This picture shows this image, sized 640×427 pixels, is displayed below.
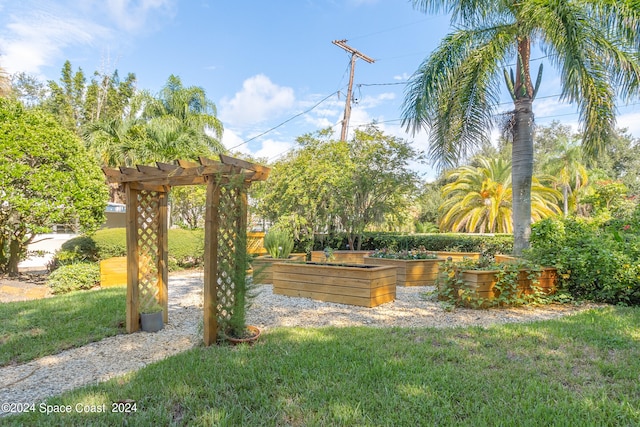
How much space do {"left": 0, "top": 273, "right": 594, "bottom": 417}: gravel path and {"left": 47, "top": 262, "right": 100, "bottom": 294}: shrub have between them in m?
1.86

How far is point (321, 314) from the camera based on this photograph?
474cm

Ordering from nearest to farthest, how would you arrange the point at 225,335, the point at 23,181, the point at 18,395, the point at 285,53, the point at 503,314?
the point at 18,395
the point at 225,335
the point at 503,314
the point at 23,181
the point at 285,53

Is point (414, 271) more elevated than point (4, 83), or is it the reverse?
point (4, 83)

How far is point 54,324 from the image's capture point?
4148mm

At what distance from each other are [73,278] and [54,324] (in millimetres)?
3338

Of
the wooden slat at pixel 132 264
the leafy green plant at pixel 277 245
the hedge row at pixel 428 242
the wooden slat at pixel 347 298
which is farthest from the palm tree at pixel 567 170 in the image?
the wooden slat at pixel 132 264

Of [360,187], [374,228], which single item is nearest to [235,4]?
[360,187]

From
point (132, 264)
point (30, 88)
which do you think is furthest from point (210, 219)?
point (30, 88)

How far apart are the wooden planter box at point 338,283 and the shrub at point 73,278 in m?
3.93

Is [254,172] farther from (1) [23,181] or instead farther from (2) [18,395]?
(1) [23,181]

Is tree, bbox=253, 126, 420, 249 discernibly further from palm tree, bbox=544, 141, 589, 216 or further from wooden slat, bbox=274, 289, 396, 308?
palm tree, bbox=544, 141, 589, 216

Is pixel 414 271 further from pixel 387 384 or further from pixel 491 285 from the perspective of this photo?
pixel 387 384

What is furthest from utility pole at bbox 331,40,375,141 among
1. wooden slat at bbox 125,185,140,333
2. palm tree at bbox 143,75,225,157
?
wooden slat at bbox 125,185,140,333

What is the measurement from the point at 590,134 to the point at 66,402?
748 cm
